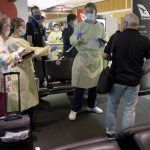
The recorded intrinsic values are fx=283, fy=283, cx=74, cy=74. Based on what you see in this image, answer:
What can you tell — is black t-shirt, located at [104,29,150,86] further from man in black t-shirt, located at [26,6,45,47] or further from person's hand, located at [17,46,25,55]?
man in black t-shirt, located at [26,6,45,47]

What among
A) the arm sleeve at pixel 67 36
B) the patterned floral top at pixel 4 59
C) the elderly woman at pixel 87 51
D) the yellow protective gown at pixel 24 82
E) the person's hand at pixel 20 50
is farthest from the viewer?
the arm sleeve at pixel 67 36

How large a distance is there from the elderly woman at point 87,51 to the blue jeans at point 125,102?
2.66ft

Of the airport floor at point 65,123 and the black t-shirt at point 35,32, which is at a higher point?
the black t-shirt at point 35,32

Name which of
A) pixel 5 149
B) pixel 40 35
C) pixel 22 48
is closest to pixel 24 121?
pixel 5 149

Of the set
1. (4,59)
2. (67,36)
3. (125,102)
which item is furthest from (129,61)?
(67,36)

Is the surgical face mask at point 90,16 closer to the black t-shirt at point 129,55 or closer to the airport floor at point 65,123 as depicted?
the black t-shirt at point 129,55

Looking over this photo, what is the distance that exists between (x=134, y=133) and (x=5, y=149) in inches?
59.3

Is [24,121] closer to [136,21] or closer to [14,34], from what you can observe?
[14,34]

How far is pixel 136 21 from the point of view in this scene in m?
2.79

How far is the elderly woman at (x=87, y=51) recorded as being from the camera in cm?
366

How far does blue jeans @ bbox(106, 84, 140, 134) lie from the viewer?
292 centimetres

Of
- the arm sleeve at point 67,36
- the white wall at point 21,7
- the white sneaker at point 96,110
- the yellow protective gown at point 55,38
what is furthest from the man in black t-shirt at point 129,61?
the yellow protective gown at point 55,38

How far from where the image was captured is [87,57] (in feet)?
12.3

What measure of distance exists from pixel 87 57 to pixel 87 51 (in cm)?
8
